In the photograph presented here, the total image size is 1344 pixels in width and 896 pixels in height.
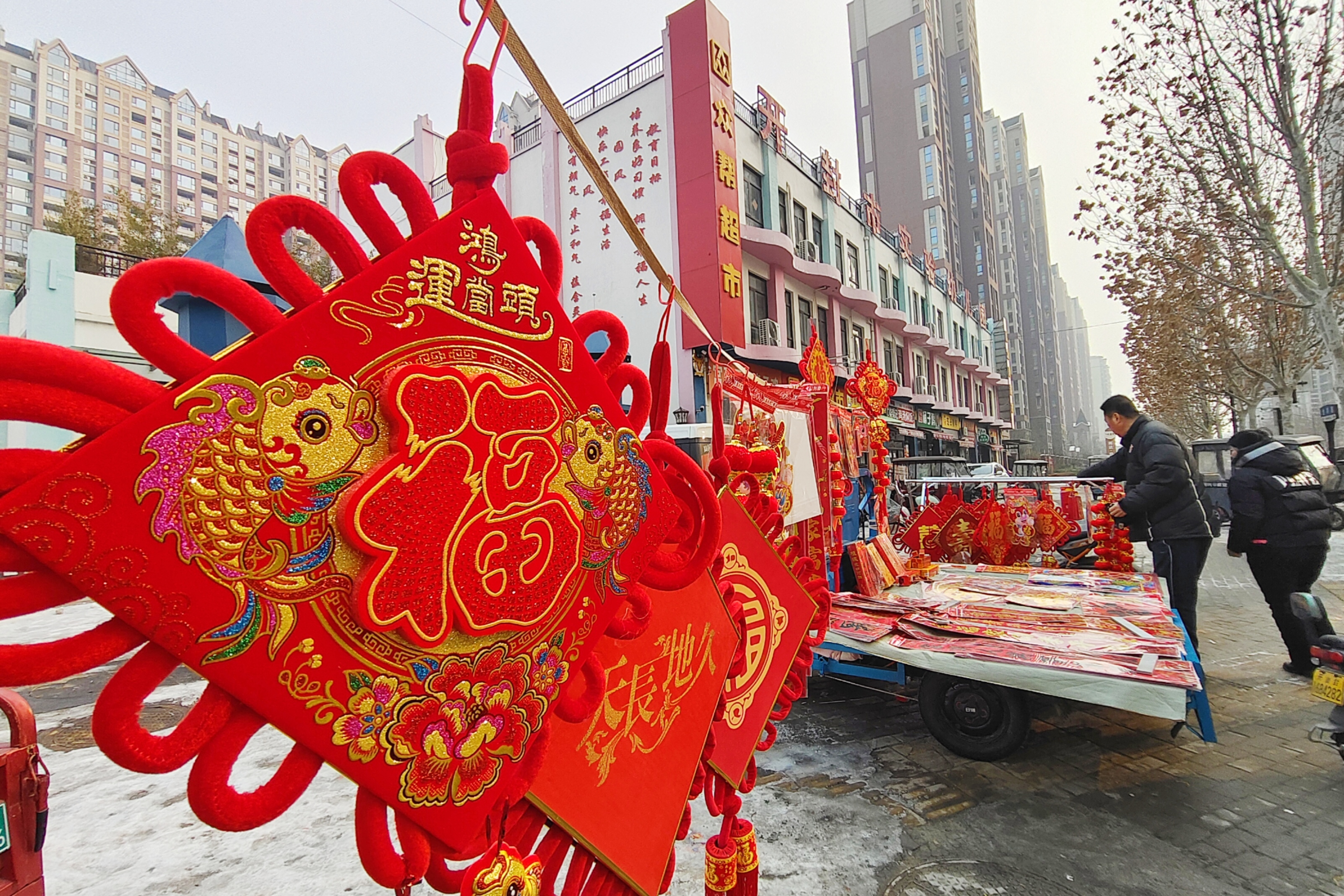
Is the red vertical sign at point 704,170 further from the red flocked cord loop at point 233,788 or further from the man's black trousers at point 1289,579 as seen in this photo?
the red flocked cord loop at point 233,788

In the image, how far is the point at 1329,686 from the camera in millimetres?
2994

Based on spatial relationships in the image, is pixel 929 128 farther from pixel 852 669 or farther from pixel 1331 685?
pixel 852 669

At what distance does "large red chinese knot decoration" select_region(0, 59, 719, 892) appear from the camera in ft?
1.96

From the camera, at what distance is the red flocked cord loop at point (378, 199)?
0.78 metres

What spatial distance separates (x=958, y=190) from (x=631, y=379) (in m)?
44.8

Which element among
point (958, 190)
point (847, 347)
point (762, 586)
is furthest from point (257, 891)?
point (958, 190)

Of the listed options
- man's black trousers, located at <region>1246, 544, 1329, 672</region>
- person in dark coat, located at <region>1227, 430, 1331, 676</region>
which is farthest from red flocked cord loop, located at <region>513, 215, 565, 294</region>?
man's black trousers, located at <region>1246, 544, 1329, 672</region>

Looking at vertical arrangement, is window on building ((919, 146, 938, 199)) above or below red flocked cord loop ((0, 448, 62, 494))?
above

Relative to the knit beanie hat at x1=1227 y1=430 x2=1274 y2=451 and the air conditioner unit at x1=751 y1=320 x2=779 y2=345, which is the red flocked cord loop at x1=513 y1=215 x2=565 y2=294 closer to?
the knit beanie hat at x1=1227 y1=430 x2=1274 y2=451

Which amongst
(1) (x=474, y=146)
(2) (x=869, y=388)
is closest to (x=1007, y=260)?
(2) (x=869, y=388)

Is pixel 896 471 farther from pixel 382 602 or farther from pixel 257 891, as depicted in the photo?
pixel 382 602

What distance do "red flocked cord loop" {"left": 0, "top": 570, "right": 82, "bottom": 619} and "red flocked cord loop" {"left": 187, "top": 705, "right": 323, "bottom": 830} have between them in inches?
8.1

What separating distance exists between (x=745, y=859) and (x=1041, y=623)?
10.1 feet

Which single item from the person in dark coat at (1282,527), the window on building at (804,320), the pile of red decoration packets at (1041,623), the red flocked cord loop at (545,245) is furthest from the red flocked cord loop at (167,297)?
the window on building at (804,320)
